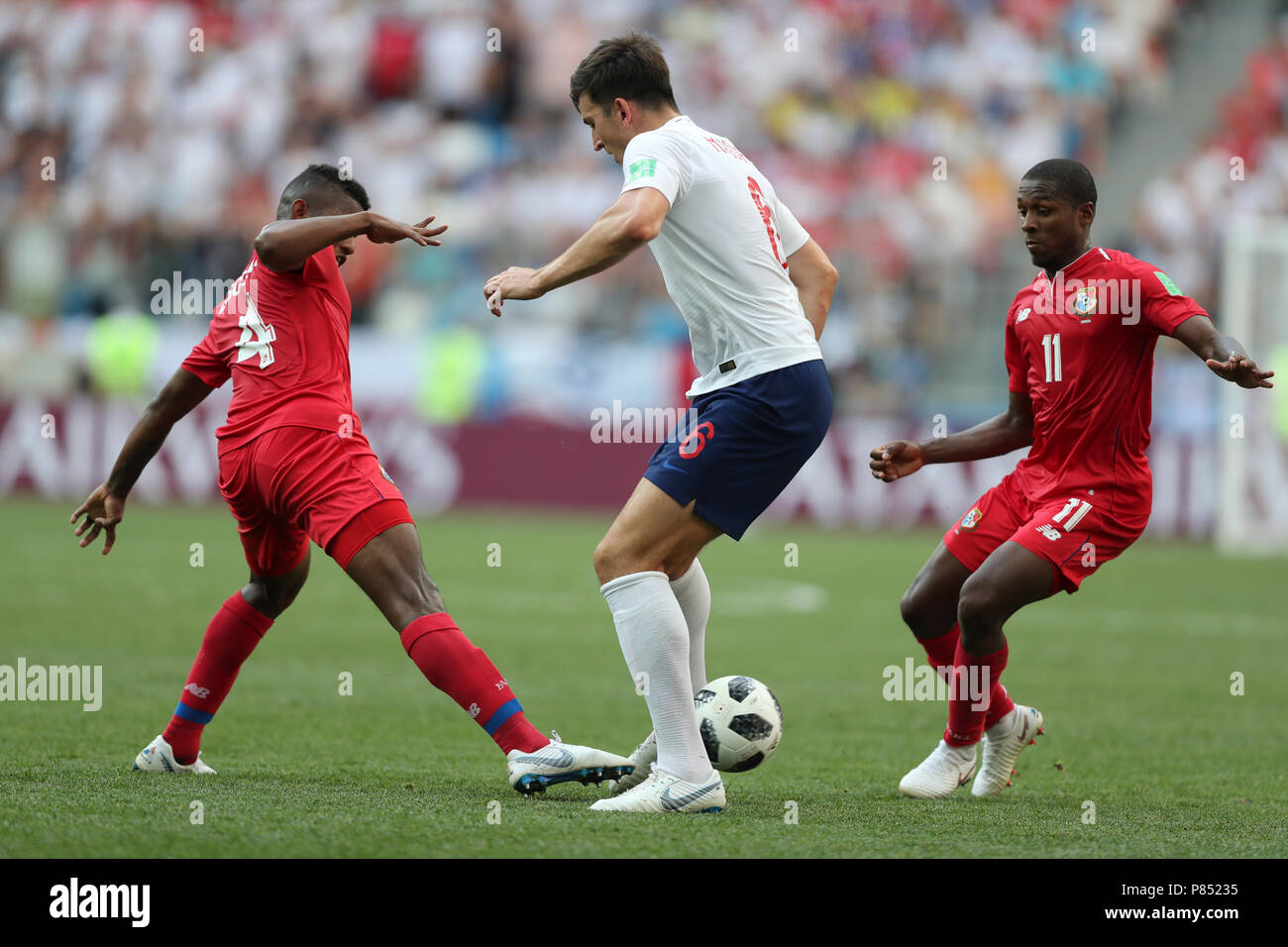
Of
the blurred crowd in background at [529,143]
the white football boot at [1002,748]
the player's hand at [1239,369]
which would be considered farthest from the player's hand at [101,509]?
the blurred crowd in background at [529,143]

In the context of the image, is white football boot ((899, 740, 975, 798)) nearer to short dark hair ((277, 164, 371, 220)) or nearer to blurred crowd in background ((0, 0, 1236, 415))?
short dark hair ((277, 164, 371, 220))

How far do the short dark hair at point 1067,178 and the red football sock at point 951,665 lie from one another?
1.60m

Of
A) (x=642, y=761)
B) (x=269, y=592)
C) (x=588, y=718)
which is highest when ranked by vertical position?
(x=269, y=592)

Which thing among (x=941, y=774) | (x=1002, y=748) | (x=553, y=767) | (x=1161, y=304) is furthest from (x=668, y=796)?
(x=1161, y=304)

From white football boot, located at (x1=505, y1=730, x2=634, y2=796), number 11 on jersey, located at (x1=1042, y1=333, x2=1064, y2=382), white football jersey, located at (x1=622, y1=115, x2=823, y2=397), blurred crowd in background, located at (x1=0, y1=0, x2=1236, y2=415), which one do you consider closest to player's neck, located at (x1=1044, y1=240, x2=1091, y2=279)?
number 11 on jersey, located at (x1=1042, y1=333, x2=1064, y2=382)

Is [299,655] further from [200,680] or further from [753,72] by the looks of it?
[753,72]

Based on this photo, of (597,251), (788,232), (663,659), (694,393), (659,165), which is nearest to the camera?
(597,251)

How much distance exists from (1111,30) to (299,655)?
17113 mm

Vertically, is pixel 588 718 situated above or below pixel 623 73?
below

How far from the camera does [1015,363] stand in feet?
20.4

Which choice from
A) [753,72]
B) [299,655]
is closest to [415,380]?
[753,72]

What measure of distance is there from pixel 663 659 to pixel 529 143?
59.1 feet

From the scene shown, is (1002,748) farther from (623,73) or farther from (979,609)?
(623,73)

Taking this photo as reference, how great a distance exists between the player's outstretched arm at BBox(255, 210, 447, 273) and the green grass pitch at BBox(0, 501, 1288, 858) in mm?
1768
